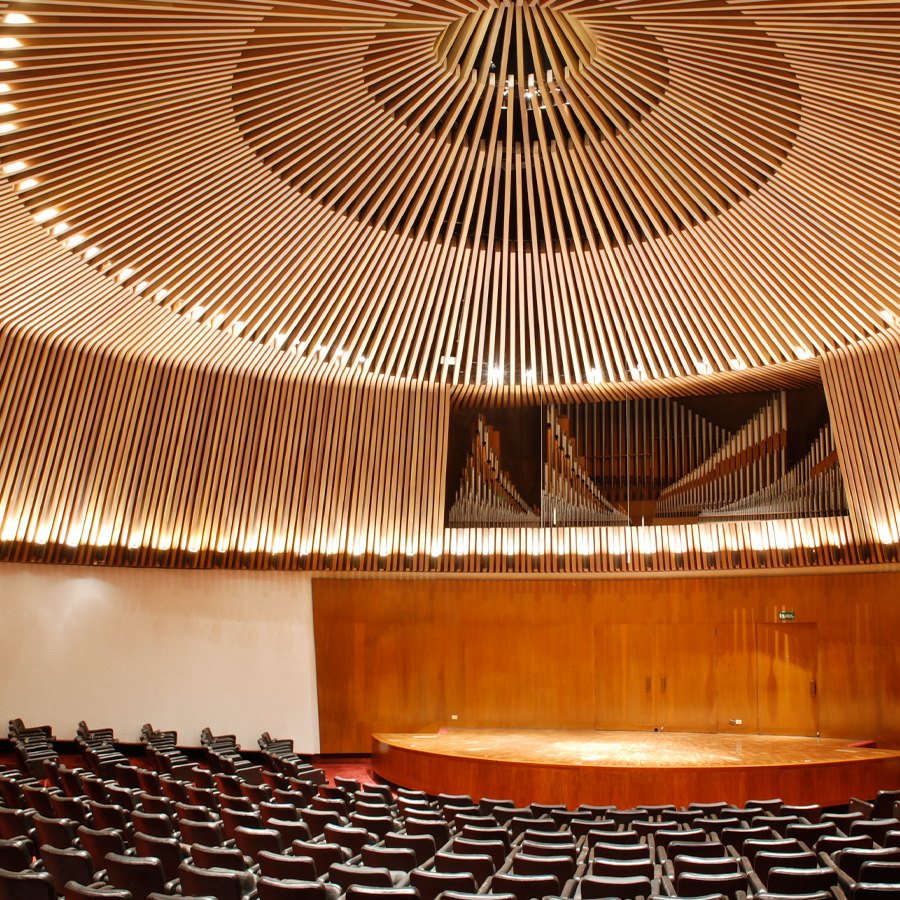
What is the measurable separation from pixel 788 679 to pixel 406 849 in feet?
26.8

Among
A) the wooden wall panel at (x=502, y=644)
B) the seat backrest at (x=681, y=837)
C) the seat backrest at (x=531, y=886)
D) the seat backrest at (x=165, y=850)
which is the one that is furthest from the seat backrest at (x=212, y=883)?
the wooden wall panel at (x=502, y=644)

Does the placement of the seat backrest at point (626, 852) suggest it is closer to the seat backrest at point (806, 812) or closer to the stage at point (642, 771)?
the seat backrest at point (806, 812)

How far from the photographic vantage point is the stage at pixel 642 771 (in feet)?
28.3

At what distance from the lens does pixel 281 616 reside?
12.2m

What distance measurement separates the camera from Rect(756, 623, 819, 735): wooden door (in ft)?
37.2

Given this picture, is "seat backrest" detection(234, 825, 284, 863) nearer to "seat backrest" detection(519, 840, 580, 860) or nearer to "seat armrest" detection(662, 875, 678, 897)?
"seat backrest" detection(519, 840, 580, 860)

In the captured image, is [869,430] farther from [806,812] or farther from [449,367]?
[449,367]

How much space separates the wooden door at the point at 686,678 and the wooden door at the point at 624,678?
0.46ft

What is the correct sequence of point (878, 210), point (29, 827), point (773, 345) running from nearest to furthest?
point (29, 827), point (878, 210), point (773, 345)

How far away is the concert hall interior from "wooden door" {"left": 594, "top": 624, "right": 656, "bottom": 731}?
50 millimetres

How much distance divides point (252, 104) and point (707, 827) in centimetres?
645

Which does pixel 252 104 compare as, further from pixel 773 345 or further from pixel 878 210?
pixel 773 345

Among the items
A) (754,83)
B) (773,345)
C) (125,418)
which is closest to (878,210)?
(754,83)

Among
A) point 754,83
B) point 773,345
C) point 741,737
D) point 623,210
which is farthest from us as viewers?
point 741,737
